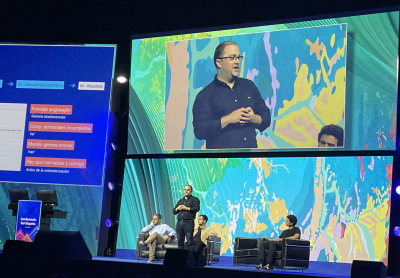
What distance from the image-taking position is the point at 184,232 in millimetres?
7191

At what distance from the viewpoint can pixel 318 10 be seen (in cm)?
711

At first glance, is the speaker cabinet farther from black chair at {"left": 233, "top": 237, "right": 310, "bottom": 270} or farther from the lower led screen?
the lower led screen

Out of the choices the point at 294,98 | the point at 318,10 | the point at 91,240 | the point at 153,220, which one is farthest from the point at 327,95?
the point at 91,240

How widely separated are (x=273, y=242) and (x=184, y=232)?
1.31 meters

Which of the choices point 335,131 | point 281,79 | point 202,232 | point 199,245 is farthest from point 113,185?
point 335,131

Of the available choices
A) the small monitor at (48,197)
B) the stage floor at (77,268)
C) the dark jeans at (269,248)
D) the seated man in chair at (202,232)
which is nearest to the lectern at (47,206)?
the small monitor at (48,197)

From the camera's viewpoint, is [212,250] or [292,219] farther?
[212,250]

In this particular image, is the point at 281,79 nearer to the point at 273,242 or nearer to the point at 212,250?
the point at 273,242

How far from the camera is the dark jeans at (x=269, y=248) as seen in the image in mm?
6441

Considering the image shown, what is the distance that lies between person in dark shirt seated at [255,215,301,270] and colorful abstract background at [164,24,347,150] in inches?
40.2

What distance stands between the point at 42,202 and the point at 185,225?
1.92 meters

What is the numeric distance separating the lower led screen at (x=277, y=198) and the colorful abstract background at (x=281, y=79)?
36cm

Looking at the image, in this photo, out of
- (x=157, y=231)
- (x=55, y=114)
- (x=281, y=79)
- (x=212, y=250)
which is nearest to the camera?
(x=212, y=250)

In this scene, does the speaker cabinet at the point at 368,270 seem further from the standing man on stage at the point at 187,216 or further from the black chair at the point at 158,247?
the black chair at the point at 158,247
